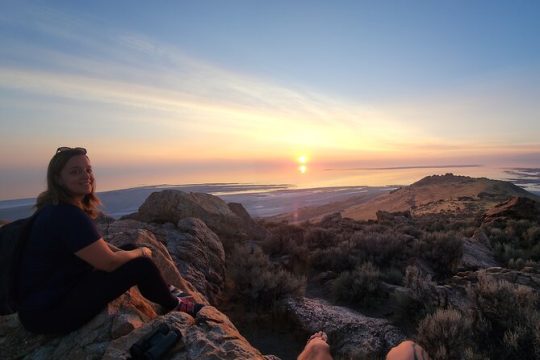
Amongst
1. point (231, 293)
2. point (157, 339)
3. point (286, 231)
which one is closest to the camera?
point (157, 339)

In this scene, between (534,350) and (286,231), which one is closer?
(534,350)

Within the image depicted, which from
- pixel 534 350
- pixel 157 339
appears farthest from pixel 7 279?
pixel 534 350

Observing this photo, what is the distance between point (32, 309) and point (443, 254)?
9.46 metres

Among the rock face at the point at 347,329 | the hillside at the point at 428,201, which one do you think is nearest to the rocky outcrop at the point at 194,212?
the rock face at the point at 347,329

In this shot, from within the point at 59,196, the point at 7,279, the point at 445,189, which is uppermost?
the point at 59,196

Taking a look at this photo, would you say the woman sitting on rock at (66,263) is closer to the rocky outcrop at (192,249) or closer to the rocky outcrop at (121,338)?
the rocky outcrop at (121,338)

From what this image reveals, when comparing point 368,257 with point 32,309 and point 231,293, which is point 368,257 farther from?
point 32,309

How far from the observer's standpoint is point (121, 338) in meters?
3.47

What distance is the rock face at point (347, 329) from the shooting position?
5.28 metres

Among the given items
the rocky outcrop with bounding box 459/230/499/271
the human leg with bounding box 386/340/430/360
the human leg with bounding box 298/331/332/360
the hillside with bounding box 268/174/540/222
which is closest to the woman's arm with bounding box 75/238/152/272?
the human leg with bounding box 298/331/332/360

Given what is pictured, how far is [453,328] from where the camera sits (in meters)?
4.74

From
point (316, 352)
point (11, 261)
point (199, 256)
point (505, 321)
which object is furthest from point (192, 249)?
point (505, 321)

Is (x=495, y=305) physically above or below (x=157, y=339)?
below

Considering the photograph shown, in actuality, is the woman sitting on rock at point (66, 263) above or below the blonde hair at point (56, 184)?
below
